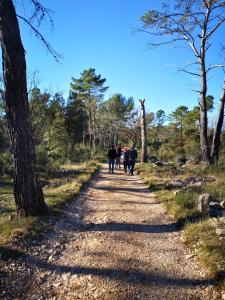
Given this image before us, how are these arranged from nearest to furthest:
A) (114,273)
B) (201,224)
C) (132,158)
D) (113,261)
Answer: (114,273) → (113,261) → (201,224) → (132,158)

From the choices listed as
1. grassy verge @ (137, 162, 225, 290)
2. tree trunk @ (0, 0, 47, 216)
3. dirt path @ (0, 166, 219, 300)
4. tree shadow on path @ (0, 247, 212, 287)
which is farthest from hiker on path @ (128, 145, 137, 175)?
tree shadow on path @ (0, 247, 212, 287)

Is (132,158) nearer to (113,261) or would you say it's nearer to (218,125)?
(218,125)

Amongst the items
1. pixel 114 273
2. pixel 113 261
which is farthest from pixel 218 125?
pixel 114 273

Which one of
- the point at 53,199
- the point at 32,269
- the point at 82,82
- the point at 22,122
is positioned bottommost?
the point at 32,269

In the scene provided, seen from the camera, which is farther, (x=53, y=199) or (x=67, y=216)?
(x=53, y=199)

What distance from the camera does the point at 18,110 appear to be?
715cm

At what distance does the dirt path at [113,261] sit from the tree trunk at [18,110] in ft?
3.41

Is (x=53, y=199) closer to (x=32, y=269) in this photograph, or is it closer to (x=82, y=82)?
(x=32, y=269)

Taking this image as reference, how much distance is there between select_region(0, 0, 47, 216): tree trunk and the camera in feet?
22.9

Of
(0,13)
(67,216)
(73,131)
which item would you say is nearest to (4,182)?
(67,216)

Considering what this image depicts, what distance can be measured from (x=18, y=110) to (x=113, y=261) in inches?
149

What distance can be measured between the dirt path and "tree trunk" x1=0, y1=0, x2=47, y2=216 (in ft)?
3.41

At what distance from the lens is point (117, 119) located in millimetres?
65750

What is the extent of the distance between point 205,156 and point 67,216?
11093 millimetres
